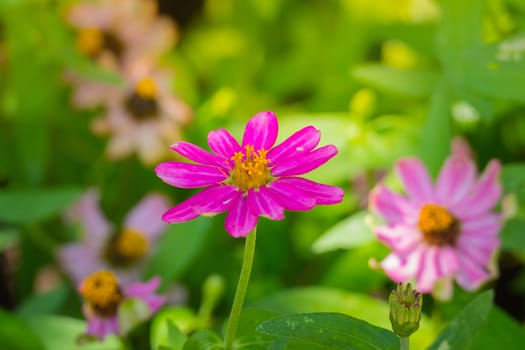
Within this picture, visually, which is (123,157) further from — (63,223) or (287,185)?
(287,185)

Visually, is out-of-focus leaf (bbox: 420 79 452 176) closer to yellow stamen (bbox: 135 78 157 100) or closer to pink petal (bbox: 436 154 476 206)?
pink petal (bbox: 436 154 476 206)

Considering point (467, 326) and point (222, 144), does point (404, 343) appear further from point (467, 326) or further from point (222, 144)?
point (222, 144)

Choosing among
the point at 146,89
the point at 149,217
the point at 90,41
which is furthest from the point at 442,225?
the point at 90,41

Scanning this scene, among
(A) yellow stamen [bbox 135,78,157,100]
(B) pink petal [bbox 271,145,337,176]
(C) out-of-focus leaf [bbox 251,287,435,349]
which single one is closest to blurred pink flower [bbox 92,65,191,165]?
(A) yellow stamen [bbox 135,78,157,100]

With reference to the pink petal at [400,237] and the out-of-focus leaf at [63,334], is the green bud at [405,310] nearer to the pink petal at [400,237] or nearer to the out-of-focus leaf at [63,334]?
the pink petal at [400,237]

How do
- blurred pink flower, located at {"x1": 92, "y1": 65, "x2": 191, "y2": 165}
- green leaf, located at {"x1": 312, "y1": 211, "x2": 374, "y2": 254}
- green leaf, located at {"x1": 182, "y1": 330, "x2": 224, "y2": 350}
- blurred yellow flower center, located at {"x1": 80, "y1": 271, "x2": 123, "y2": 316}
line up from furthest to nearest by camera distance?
blurred pink flower, located at {"x1": 92, "y1": 65, "x2": 191, "y2": 165}
green leaf, located at {"x1": 312, "y1": 211, "x2": 374, "y2": 254}
blurred yellow flower center, located at {"x1": 80, "y1": 271, "x2": 123, "y2": 316}
green leaf, located at {"x1": 182, "y1": 330, "x2": 224, "y2": 350}
